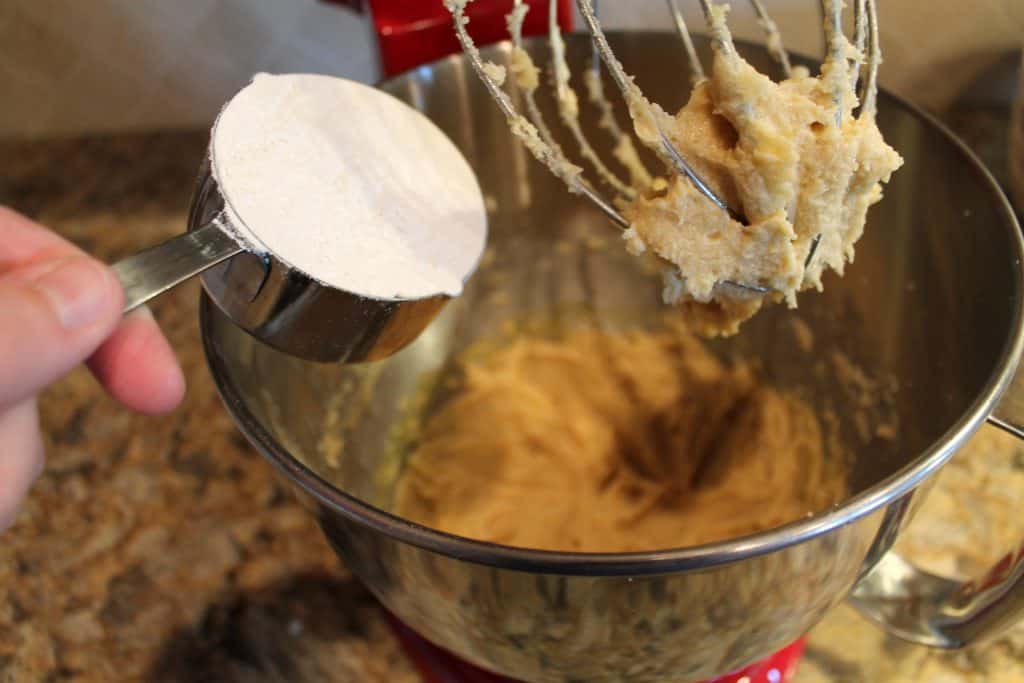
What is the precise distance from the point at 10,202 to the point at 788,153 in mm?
948

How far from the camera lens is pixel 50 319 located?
1.15ft

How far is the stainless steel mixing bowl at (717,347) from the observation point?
0.43m

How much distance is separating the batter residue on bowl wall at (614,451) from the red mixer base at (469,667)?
111 millimetres

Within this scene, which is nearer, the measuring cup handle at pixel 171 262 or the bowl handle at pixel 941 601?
the measuring cup handle at pixel 171 262

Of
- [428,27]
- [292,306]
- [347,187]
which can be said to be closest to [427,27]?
[428,27]

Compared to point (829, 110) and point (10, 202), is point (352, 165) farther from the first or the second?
point (10, 202)

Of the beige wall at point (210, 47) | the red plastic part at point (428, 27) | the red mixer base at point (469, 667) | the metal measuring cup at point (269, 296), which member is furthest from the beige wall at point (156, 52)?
the red mixer base at point (469, 667)

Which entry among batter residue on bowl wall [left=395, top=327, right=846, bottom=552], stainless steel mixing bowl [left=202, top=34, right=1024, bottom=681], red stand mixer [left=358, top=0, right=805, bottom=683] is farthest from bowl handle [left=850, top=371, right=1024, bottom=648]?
red stand mixer [left=358, top=0, right=805, bottom=683]

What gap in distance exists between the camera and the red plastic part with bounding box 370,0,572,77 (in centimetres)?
72

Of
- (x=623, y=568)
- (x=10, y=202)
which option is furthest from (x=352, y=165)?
(x=10, y=202)

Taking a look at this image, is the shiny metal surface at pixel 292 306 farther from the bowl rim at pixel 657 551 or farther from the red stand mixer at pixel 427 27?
the red stand mixer at pixel 427 27

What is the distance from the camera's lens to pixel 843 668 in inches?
24.7

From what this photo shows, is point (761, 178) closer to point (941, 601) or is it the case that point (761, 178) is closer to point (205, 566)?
point (941, 601)

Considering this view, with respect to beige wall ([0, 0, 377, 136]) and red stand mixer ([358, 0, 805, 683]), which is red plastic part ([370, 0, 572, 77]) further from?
beige wall ([0, 0, 377, 136])
